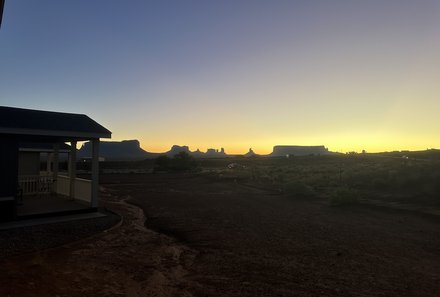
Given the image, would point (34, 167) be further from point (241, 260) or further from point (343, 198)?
point (343, 198)

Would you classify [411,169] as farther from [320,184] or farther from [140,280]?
[140,280]

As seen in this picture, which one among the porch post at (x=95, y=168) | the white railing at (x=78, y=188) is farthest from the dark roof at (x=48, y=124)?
the white railing at (x=78, y=188)

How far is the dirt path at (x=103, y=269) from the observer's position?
21.7ft

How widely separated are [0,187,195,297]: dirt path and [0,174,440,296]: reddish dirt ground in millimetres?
18

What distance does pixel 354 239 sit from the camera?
449 inches

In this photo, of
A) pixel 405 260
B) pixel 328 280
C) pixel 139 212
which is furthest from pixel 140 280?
pixel 139 212

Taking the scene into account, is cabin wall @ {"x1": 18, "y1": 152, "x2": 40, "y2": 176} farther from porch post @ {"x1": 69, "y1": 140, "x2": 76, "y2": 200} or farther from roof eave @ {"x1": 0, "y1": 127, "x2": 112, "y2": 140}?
roof eave @ {"x1": 0, "y1": 127, "x2": 112, "y2": 140}

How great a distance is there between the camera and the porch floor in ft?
44.6

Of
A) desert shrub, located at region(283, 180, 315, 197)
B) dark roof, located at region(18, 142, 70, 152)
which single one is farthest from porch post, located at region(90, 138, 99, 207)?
desert shrub, located at region(283, 180, 315, 197)

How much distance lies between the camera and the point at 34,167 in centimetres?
1997

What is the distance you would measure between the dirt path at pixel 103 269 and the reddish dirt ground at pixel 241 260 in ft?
0.06

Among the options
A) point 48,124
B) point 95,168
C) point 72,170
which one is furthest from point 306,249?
point 72,170

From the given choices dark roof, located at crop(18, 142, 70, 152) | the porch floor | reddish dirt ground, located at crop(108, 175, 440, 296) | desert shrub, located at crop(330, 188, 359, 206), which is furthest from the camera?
dark roof, located at crop(18, 142, 70, 152)

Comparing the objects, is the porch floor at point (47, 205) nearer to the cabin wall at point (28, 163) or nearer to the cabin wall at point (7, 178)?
the cabin wall at point (7, 178)
